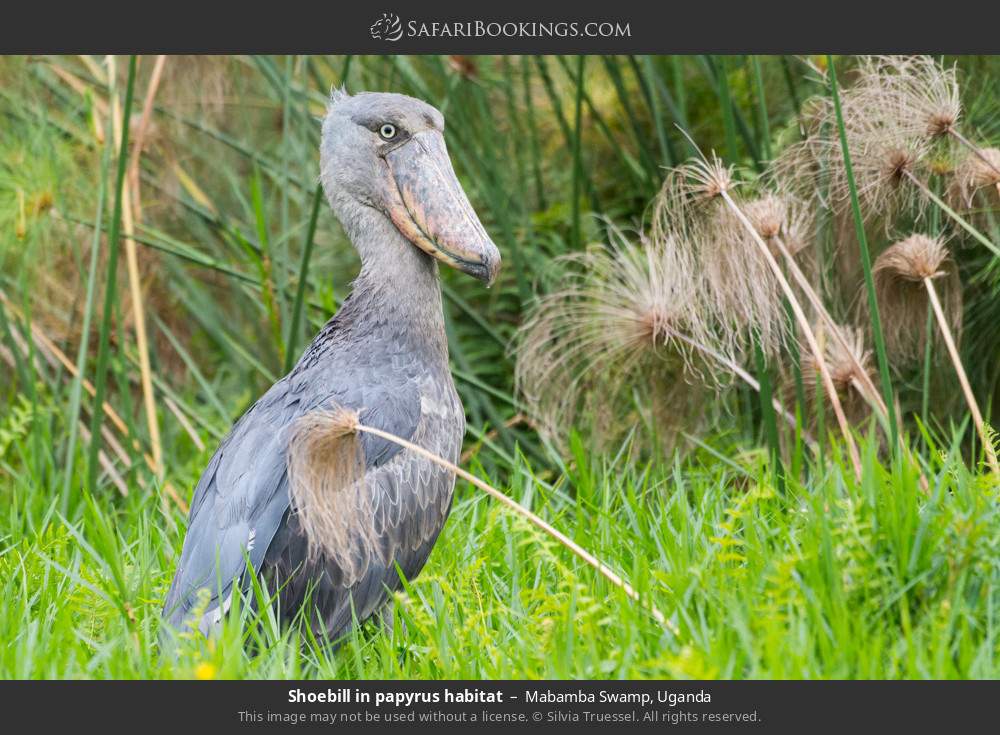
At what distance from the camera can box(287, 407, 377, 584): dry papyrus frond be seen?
9.17 feet

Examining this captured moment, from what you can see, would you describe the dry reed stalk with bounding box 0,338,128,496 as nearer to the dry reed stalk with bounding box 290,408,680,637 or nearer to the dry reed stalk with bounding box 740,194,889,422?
the dry reed stalk with bounding box 290,408,680,637

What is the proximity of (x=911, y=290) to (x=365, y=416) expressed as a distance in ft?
6.04

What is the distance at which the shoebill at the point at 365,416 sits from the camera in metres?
3.09

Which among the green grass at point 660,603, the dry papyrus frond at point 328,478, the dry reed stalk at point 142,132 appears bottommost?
the green grass at point 660,603

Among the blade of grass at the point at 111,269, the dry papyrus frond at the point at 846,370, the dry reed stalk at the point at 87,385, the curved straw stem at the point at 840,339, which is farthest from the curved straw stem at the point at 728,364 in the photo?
the dry reed stalk at the point at 87,385

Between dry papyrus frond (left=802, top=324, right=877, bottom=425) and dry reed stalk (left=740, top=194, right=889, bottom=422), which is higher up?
dry reed stalk (left=740, top=194, right=889, bottom=422)

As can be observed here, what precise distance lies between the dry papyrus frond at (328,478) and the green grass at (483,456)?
10.6 inches

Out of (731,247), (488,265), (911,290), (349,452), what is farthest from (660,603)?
(911,290)

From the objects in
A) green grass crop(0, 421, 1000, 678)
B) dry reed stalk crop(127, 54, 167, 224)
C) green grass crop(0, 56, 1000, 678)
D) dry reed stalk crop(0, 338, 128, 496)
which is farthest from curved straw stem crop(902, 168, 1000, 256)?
dry reed stalk crop(0, 338, 128, 496)

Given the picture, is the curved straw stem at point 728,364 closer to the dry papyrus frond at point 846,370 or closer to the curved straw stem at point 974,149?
the dry papyrus frond at point 846,370

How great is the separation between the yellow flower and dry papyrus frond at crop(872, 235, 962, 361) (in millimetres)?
2337

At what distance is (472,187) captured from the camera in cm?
573
